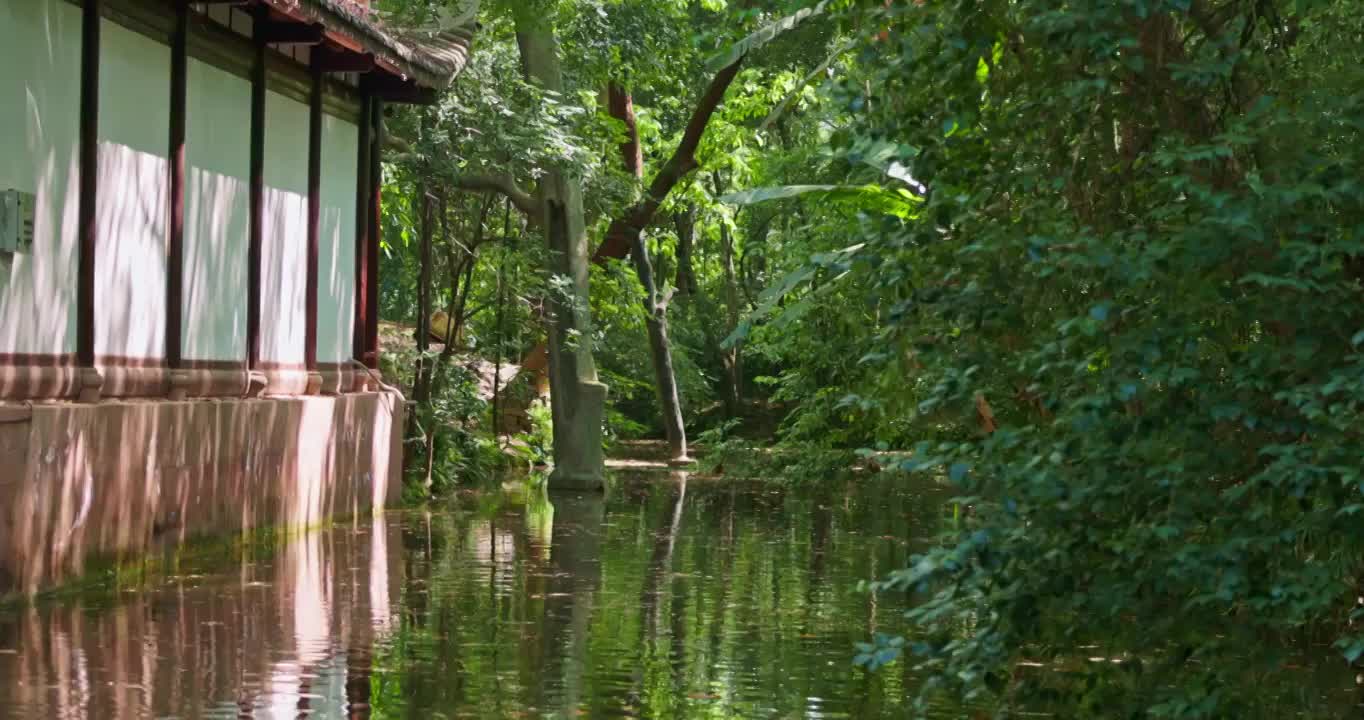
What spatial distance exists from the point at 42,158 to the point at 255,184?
14.3 feet

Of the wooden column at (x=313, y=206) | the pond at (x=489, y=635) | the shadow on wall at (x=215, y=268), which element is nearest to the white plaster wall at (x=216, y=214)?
the shadow on wall at (x=215, y=268)

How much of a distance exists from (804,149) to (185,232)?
2264 cm

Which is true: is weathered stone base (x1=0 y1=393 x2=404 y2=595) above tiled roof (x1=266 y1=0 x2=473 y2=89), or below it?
below

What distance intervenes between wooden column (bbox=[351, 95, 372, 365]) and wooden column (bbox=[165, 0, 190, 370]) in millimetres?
5329

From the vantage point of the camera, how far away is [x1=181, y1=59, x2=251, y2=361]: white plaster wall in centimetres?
1653

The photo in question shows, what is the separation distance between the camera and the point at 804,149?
1491 inches

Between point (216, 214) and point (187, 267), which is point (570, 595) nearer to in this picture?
point (187, 267)

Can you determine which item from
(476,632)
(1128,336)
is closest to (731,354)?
(476,632)

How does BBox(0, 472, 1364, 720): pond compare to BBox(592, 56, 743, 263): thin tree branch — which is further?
BBox(592, 56, 743, 263): thin tree branch

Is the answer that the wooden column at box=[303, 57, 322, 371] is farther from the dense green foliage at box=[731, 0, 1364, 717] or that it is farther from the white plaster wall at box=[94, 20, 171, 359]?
the dense green foliage at box=[731, 0, 1364, 717]

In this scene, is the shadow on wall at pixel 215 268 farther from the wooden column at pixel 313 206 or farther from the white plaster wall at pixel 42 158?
the white plaster wall at pixel 42 158

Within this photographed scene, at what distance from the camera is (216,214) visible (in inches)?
673

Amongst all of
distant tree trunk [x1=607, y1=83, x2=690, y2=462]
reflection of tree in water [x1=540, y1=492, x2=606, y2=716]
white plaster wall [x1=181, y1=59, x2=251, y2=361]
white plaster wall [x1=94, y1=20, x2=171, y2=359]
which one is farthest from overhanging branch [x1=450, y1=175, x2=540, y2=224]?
white plaster wall [x1=94, y1=20, x2=171, y2=359]

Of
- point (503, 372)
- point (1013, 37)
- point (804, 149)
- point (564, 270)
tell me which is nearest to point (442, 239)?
point (564, 270)
